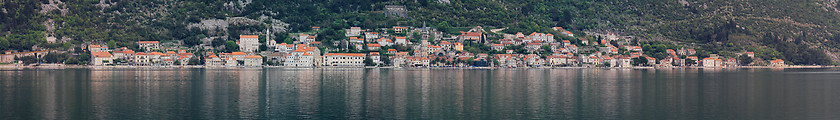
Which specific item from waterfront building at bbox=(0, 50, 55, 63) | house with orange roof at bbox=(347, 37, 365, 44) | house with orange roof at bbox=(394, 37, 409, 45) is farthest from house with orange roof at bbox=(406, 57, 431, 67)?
waterfront building at bbox=(0, 50, 55, 63)

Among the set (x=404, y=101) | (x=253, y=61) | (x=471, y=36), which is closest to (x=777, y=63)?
(x=471, y=36)

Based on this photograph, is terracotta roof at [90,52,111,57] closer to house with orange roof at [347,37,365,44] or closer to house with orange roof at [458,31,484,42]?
house with orange roof at [347,37,365,44]

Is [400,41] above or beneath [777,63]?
above

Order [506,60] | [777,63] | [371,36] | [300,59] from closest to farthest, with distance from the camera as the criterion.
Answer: [300,59], [506,60], [371,36], [777,63]

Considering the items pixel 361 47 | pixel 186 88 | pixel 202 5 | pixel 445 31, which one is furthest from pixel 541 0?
pixel 186 88

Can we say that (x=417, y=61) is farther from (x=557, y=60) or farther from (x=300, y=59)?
(x=557, y=60)

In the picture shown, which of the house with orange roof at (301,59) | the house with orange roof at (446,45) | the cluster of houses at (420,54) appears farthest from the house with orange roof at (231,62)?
the house with orange roof at (446,45)

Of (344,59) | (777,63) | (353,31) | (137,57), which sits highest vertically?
(353,31)

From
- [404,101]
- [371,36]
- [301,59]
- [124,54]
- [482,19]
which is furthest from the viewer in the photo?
[482,19]
